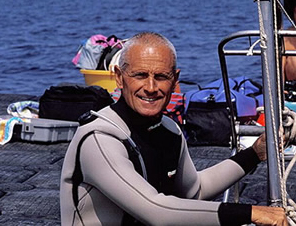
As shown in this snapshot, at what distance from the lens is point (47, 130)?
630cm

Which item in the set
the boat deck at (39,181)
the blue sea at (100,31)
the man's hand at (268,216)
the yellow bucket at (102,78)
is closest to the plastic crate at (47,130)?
the boat deck at (39,181)

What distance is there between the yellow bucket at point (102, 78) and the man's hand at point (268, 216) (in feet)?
17.1

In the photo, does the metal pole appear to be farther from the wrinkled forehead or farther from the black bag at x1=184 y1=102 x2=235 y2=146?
the black bag at x1=184 y1=102 x2=235 y2=146

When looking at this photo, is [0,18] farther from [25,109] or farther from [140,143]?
[140,143]

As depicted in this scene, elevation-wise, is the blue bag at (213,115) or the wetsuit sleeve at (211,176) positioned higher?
the wetsuit sleeve at (211,176)

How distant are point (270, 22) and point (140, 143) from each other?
0.61m

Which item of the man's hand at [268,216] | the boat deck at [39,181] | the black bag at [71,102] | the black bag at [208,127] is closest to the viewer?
the man's hand at [268,216]

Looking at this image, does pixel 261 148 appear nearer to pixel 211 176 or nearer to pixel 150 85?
pixel 211 176

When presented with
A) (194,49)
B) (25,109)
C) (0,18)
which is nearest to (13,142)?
(25,109)

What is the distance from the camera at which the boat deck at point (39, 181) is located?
4.51 metres

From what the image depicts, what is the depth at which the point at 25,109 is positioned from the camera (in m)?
6.95

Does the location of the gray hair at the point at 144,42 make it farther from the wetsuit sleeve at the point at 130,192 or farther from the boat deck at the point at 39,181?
the boat deck at the point at 39,181

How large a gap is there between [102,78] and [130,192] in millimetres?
5248

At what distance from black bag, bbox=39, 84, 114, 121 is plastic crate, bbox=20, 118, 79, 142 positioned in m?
0.15
